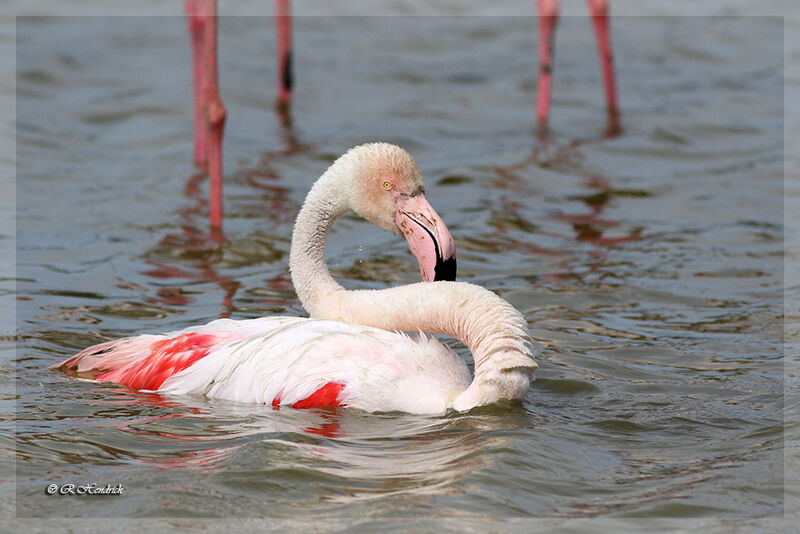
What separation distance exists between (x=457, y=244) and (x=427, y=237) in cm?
287

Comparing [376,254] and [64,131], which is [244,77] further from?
[376,254]

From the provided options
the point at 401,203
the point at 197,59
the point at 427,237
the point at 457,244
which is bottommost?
the point at 457,244

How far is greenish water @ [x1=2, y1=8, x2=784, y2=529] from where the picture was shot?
13.5 ft

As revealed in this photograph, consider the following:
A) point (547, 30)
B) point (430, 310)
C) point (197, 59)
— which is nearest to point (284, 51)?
point (197, 59)

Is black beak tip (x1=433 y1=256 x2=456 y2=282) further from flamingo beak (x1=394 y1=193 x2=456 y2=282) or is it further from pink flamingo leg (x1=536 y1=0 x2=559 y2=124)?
pink flamingo leg (x1=536 y1=0 x2=559 y2=124)

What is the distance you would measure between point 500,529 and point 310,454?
2.72ft

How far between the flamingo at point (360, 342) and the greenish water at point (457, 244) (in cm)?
10

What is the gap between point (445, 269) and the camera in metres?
4.86

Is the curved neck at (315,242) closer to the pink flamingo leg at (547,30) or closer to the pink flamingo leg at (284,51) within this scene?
the pink flamingo leg at (547,30)

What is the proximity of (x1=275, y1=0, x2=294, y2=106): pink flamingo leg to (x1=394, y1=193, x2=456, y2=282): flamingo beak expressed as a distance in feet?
21.0

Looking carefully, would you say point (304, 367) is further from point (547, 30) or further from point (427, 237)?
point (547, 30)

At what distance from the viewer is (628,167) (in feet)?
32.9

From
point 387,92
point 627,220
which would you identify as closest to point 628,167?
point 627,220

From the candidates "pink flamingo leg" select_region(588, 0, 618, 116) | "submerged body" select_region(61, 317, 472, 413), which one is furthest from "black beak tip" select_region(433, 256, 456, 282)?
"pink flamingo leg" select_region(588, 0, 618, 116)
